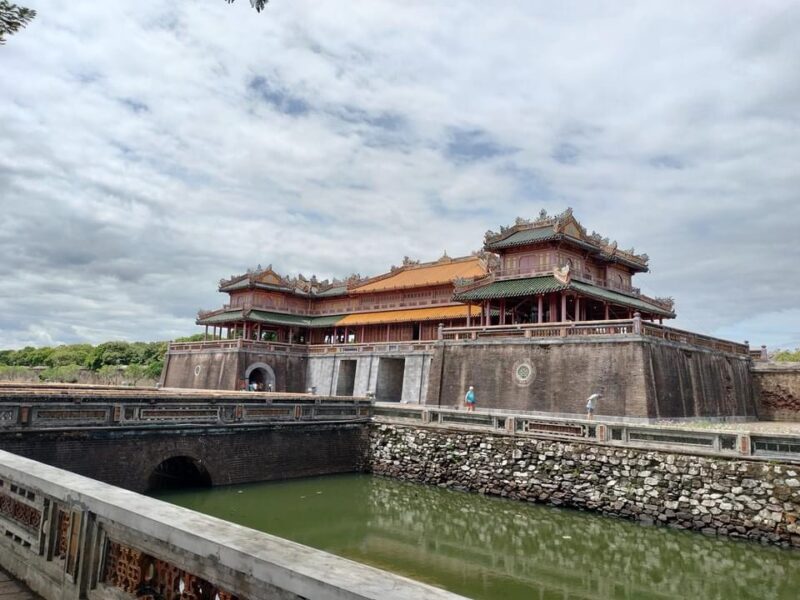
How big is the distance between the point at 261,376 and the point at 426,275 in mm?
12819

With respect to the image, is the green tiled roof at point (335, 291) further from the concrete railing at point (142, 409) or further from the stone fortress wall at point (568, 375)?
the concrete railing at point (142, 409)

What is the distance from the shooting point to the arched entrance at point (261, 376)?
3581 cm

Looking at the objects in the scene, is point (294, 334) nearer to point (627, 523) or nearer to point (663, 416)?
point (663, 416)

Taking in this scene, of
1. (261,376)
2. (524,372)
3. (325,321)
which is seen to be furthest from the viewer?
(325,321)

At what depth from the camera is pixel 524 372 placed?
2423 cm

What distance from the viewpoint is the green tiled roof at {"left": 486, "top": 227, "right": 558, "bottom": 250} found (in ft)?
92.3

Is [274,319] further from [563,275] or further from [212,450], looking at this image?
[212,450]

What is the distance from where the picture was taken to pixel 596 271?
105ft

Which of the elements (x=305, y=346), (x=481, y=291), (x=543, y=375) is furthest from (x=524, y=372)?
(x=305, y=346)

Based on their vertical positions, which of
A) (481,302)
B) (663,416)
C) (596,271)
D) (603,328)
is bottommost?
(663,416)

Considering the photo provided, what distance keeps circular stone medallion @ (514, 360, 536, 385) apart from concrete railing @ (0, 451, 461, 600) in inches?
803

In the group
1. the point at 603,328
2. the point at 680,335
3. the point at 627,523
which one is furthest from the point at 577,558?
the point at 680,335

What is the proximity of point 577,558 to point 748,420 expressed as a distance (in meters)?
19.3

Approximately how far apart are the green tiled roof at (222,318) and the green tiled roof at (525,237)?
19.5m
